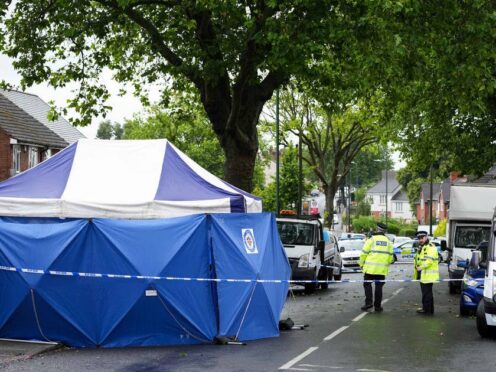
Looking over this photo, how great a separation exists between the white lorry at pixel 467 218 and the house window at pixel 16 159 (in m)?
31.5

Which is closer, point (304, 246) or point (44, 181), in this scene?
point (44, 181)

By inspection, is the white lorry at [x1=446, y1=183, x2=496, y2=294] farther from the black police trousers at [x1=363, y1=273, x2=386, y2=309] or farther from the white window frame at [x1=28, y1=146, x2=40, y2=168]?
the white window frame at [x1=28, y1=146, x2=40, y2=168]

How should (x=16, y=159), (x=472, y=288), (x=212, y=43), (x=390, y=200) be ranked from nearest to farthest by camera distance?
(x=472, y=288)
(x=212, y=43)
(x=16, y=159)
(x=390, y=200)

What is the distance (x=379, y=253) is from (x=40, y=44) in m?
11.8

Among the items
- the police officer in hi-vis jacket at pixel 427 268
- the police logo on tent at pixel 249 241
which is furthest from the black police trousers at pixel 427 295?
the police logo on tent at pixel 249 241

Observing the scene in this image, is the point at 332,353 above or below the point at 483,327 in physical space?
below

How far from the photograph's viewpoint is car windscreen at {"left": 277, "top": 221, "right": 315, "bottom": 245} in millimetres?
27516

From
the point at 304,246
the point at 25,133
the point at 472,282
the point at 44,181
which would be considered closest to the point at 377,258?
the point at 472,282

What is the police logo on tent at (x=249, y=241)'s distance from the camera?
16.0 m

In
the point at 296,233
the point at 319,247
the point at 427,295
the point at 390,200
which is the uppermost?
the point at 390,200

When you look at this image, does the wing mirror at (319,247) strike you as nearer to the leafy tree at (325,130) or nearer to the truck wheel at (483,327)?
the truck wheel at (483,327)

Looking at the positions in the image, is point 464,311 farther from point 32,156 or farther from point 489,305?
point 32,156

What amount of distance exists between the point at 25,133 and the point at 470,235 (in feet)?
114

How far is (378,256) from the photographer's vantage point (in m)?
20.8
